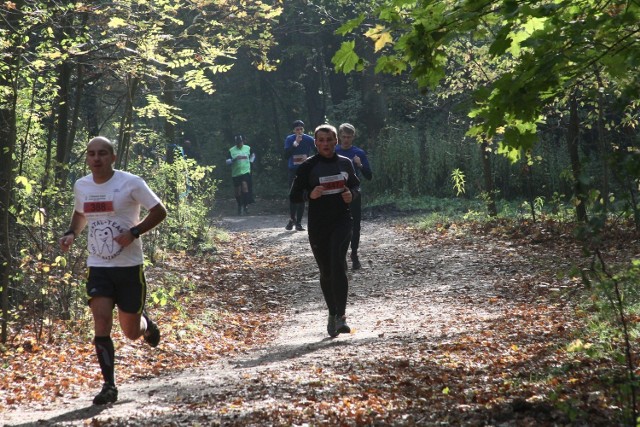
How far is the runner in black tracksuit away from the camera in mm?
9594

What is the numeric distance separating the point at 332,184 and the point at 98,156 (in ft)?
10.1

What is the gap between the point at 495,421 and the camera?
545 cm

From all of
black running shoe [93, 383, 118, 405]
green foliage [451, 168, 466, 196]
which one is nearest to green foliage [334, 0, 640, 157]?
black running shoe [93, 383, 118, 405]

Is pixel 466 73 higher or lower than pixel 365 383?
higher

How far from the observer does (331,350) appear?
8945 millimetres

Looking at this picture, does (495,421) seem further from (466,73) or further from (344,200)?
(466,73)

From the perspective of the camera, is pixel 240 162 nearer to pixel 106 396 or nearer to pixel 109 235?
pixel 109 235

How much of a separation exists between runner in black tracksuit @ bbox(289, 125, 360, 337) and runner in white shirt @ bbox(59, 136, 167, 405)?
2601 millimetres

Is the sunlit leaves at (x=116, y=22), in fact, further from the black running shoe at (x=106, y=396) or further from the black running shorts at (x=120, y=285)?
the black running shoe at (x=106, y=396)

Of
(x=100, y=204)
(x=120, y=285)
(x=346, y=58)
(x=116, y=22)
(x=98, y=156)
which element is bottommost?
(x=120, y=285)

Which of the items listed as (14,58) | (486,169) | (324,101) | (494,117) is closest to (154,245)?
(14,58)

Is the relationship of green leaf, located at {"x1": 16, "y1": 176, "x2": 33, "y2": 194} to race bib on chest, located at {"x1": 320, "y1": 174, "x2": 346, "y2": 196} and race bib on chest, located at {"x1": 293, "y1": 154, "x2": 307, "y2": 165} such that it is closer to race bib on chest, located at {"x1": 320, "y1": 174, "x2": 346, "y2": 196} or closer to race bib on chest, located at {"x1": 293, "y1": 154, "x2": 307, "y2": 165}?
race bib on chest, located at {"x1": 320, "y1": 174, "x2": 346, "y2": 196}

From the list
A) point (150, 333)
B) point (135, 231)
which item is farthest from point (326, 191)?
point (135, 231)

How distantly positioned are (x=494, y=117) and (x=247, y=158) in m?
22.8
